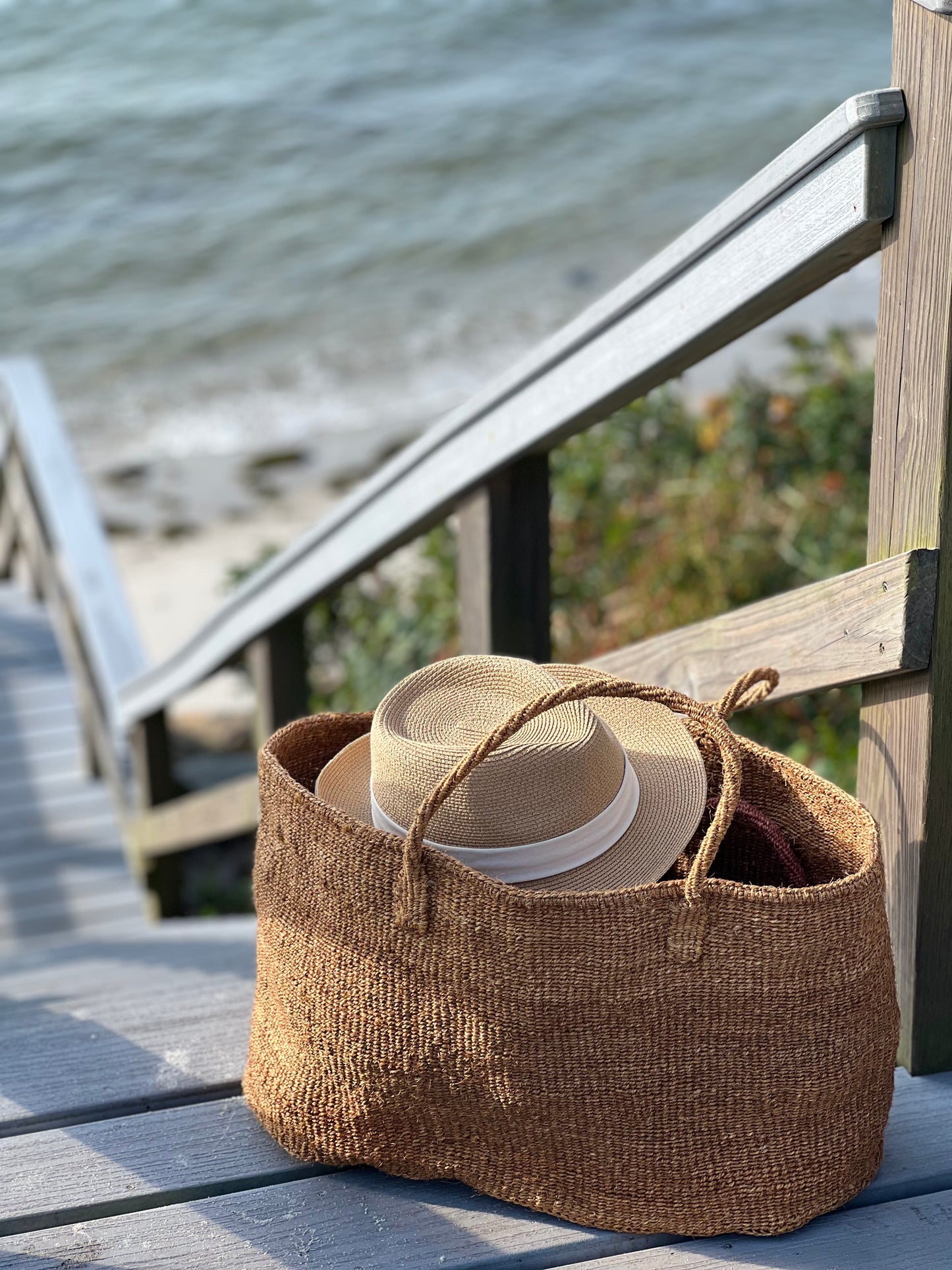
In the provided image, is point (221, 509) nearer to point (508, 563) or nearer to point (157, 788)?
point (157, 788)

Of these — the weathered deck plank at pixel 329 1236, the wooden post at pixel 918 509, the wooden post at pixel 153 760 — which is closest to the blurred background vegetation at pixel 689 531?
the wooden post at pixel 153 760

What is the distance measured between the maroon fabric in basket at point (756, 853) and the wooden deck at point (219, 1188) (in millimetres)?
266

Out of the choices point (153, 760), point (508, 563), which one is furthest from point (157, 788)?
point (508, 563)

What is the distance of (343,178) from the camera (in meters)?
13.7

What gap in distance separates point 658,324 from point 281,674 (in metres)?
1.18

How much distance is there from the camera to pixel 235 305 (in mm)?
11508

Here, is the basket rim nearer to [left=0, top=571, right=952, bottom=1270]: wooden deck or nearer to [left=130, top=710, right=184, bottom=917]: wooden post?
[left=0, top=571, right=952, bottom=1270]: wooden deck

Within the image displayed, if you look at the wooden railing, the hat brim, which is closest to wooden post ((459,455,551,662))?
the wooden railing

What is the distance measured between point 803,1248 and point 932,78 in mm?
934

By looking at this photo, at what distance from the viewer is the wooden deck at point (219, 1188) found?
3.33ft

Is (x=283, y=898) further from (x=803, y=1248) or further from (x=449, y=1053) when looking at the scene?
(x=803, y=1248)

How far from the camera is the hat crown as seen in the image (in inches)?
40.2

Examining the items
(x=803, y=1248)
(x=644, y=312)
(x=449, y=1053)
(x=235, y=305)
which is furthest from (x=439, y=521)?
(x=235, y=305)

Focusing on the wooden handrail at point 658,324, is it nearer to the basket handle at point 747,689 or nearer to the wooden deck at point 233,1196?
the basket handle at point 747,689
